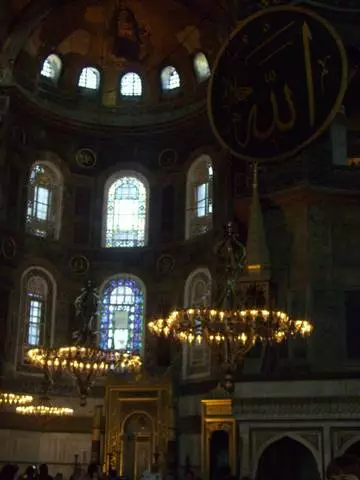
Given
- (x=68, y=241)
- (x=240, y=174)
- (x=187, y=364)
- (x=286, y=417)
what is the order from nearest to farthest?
(x=286, y=417) → (x=240, y=174) → (x=187, y=364) → (x=68, y=241)

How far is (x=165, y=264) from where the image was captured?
21844 mm

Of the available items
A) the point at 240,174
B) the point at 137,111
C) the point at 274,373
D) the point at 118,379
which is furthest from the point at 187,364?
the point at 137,111

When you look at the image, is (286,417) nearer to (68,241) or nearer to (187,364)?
(187,364)

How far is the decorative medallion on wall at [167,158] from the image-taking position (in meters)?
22.8

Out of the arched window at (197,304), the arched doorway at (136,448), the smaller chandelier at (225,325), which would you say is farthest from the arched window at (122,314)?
the smaller chandelier at (225,325)

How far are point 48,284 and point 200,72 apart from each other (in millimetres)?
7636

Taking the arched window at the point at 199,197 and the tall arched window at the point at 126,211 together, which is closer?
the arched window at the point at 199,197

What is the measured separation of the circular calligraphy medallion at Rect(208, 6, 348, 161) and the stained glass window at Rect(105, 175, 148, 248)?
5.72m

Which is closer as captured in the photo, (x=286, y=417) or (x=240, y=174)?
(x=286, y=417)

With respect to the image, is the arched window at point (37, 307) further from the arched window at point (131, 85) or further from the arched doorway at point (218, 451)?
the arched window at point (131, 85)

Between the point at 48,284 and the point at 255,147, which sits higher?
the point at 255,147

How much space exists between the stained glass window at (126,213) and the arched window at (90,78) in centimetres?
306

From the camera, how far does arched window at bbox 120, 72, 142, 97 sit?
2377 cm

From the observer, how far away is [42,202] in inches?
882
